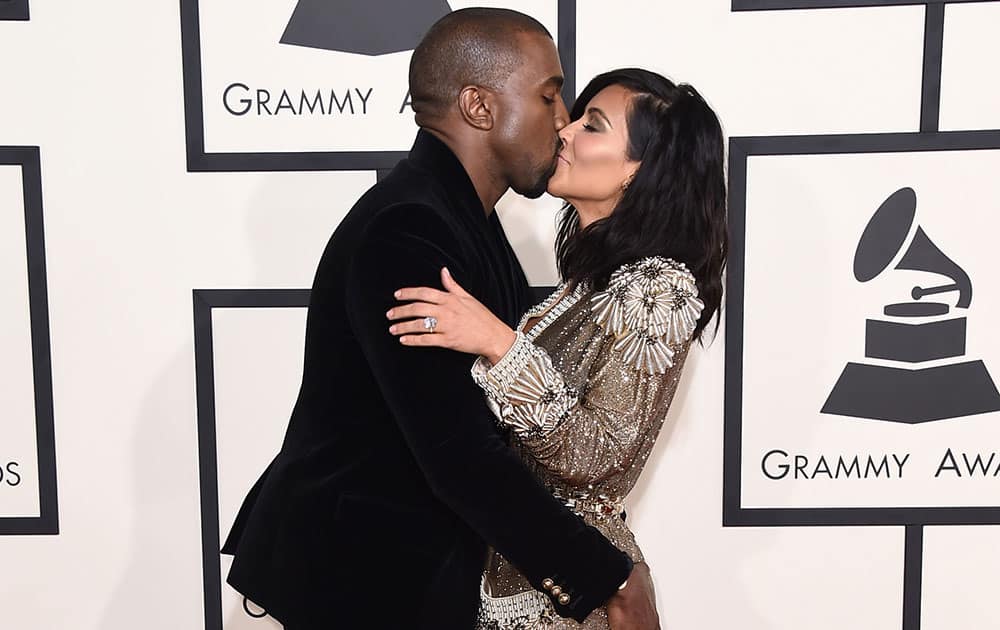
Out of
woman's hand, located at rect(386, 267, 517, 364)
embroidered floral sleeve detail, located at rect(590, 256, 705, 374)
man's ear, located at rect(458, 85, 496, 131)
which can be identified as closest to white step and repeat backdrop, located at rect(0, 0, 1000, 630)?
embroidered floral sleeve detail, located at rect(590, 256, 705, 374)

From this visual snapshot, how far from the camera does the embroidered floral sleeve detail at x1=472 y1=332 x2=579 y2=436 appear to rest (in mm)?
1177

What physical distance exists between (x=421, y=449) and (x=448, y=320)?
0.50ft

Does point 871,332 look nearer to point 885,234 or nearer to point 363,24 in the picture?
point 885,234

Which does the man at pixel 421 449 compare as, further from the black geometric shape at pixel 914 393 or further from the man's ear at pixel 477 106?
the black geometric shape at pixel 914 393

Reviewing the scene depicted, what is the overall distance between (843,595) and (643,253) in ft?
3.58

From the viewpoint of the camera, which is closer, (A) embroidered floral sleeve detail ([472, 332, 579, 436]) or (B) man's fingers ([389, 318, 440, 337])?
(B) man's fingers ([389, 318, 440, 337])

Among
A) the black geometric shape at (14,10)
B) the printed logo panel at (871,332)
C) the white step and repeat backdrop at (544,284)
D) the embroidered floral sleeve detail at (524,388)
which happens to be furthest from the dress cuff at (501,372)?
the black geometric shape at (14,10)

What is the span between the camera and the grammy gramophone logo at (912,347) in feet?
6.29

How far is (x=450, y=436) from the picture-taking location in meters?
1.09

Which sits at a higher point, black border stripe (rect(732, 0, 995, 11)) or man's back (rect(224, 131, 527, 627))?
black border stripe (rect(732, 0, 995, 11))

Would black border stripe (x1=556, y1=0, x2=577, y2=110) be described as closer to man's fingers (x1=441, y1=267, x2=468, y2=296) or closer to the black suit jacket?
the black suit jacket

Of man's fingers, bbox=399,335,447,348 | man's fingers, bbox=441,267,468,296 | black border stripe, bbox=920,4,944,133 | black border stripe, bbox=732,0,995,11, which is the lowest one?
man's fingers, bbox=399,335,447,348

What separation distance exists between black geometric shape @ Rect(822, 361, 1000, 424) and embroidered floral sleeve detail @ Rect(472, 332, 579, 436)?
98 centimetres

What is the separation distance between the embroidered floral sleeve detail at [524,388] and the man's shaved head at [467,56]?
32 cm
